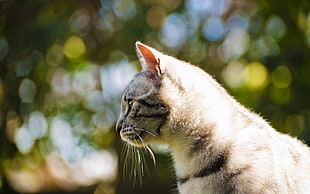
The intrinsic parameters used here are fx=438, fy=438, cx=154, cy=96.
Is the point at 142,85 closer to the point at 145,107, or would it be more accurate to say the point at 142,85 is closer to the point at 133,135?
the point at 145,107

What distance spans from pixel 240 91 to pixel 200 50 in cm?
57

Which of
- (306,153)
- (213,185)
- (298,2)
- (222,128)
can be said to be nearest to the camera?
(213,185)

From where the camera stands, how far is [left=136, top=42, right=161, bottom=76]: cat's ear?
179cm

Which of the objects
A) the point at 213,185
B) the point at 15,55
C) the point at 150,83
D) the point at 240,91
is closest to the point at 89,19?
the point at 15,55

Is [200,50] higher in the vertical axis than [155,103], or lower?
lower

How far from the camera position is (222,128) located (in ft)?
5.75

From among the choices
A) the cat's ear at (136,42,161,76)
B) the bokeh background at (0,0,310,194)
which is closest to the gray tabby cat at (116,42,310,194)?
the cat's ear at (136,42,161,76)

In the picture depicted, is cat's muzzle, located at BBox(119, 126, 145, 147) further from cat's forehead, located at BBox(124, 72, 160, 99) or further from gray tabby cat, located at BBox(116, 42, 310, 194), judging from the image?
cat's forehead, located at BBox(124, 72, 160, 99)

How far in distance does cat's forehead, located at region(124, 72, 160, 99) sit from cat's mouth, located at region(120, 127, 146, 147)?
0.14 m

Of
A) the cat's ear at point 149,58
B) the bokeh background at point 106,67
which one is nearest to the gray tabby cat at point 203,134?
the cat's ear at point 149,58

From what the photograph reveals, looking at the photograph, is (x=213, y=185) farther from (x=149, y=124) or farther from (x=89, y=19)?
(x=89, y=19)

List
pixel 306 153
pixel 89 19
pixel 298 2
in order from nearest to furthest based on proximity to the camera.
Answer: pixel 306 153 < pixel 298 2 < pixel 89 19

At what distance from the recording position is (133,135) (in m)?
1.89

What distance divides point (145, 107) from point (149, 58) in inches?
8.1
